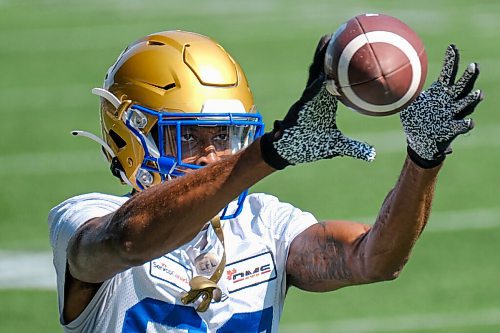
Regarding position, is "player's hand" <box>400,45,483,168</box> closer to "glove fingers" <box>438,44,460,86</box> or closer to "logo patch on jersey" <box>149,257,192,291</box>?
"glove fingers" <box>438,44,460,86</box>

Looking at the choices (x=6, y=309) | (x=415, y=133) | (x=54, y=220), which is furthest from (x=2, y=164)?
(x=415, y=133)

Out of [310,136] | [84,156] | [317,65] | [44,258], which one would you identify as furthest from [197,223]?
[84,156]

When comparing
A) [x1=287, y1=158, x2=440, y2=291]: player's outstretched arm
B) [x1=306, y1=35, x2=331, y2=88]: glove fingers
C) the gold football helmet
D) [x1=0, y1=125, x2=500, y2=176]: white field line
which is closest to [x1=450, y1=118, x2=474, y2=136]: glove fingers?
[x1=287, y1=158, x2=440, y2=291]: player's outstretched arm

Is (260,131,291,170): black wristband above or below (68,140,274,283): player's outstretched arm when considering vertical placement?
above

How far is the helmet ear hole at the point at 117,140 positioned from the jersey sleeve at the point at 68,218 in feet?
0.62

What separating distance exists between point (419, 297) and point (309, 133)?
4222 mm

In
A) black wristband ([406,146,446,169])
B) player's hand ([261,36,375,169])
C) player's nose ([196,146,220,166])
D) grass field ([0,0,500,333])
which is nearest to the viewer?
player's hand ([261,36,375,169])

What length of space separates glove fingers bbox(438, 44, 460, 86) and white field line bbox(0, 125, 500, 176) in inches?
244

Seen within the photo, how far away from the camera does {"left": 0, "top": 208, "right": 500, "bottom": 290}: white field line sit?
293 inches

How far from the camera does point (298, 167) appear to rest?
9.55m

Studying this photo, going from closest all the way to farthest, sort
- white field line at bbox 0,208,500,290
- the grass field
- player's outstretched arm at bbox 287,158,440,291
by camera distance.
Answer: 1. player's outstretched arm at bbox 287,158,440,291
2. the grass field
3. white field line at bbox 0,208,500,290

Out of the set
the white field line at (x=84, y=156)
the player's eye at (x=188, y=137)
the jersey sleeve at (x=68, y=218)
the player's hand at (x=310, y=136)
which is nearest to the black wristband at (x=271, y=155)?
the player's hand at (x=310, y=136)

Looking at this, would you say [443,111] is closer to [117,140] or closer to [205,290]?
[205,290]

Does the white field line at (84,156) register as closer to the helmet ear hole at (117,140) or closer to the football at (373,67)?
the helmet ear hole at (117,140)
